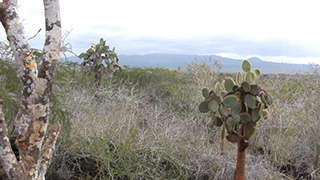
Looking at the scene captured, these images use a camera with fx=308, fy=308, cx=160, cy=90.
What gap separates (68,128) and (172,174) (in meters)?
1.45

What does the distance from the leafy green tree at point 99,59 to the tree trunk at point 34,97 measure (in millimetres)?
5076

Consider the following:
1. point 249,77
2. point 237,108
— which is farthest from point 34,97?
point 249,77

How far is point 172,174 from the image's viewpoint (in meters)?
3.54

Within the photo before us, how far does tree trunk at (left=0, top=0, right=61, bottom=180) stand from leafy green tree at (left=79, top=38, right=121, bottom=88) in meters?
5.08

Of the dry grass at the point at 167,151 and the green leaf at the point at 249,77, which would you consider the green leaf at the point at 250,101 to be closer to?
the green leaf at the point at 249,77

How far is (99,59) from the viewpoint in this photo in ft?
24.8

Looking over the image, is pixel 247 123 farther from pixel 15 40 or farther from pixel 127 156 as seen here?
pixel 15 40

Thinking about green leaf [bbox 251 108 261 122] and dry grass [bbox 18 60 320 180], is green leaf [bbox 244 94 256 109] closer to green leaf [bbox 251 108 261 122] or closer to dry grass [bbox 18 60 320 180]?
green leaf [bbox 251 108 261 122]

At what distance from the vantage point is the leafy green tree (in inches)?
295

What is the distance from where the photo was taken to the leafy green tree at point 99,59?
749 cm

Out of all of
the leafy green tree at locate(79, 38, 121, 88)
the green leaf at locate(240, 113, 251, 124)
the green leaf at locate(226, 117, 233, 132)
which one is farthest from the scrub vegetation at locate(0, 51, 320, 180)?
the leafy green tree at locate(79, 38, 121, 88)

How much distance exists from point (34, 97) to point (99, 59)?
5.54 meters

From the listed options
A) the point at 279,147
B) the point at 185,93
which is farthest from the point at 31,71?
the point at 185,93

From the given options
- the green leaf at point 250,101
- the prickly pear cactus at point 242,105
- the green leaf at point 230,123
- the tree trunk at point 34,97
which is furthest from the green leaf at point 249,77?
the tree trunk at point 34,97
